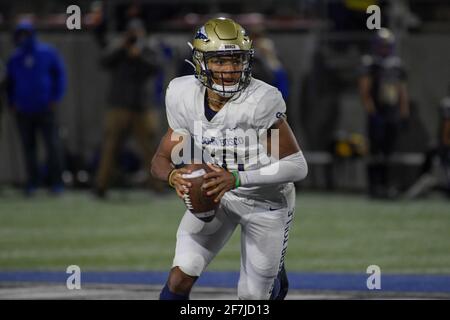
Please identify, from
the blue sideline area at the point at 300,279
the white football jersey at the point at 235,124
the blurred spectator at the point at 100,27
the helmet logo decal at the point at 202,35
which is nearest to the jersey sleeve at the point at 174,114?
the white football jersey at the point at 235,124

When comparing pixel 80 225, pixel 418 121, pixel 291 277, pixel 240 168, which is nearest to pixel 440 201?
pixel 418 121

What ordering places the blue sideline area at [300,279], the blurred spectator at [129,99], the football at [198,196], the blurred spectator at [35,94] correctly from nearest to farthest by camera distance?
the football at [198,196] < the blue sideline area at [300,279] < the blurred spectator at [129,99] < the blurred spectator at [35,94]

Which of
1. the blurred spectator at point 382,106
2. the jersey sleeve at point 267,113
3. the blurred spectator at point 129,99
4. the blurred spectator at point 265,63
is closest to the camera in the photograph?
→ the jersey sleeve at point 267,113

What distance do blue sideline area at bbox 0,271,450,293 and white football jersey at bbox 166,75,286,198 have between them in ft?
9.03

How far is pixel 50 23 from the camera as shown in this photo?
18672 mm

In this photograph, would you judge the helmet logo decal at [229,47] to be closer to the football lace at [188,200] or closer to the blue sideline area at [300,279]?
the football lace at [188,200]

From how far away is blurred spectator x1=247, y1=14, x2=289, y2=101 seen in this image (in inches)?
599

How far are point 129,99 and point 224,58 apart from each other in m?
9.01

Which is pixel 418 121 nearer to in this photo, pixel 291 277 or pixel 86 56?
pixel 86 56

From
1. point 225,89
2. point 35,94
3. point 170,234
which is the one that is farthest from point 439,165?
point 225,89

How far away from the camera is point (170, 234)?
1305 centimetres

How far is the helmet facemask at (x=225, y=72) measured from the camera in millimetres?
6973

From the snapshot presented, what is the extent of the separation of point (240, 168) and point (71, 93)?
11098 mm

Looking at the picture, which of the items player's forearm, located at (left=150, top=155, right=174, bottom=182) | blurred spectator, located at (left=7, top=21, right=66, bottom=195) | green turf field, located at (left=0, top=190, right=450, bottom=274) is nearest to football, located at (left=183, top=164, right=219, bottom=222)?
player's forearm, located at (left=150, top=155, right=174, bottom=182)
